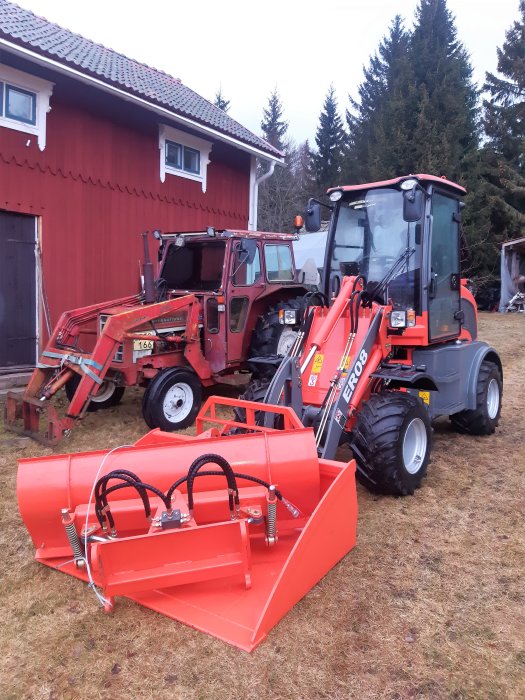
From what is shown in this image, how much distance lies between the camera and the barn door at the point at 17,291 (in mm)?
7273

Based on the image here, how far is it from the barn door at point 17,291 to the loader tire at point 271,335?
3099mm

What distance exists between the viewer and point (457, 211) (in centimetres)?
539

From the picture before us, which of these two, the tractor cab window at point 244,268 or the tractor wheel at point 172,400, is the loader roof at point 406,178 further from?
the tractor wheel at point 172,400

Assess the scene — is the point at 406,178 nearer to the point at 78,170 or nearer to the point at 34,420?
the point at 34,420

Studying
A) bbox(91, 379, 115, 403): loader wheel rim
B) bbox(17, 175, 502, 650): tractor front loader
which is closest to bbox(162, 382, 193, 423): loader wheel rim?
bbox(91, 379, 115, 403): loader wheel rim

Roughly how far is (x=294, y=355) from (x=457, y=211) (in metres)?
2.29

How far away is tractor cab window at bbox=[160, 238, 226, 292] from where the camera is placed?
→ 266 inches

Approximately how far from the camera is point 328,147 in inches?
1423

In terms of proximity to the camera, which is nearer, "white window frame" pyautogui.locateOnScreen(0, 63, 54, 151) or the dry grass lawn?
the dry grass lawn

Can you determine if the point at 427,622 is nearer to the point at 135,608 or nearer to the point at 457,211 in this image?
the point at 135,608

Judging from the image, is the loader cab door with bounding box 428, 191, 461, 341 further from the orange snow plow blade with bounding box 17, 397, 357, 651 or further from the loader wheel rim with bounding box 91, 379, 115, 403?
the loader wheel rim with bounding box 91, 379, 115, 403

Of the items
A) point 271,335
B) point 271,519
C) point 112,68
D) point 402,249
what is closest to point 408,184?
point 402,249

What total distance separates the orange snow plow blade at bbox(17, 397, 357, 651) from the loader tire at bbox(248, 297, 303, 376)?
11.1 feet

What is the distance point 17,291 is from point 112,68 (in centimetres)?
401
